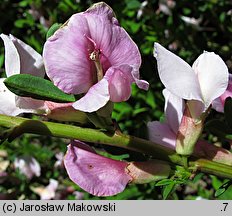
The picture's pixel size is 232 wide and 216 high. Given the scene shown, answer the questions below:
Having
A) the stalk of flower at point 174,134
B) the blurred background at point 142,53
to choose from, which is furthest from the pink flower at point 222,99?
the blurred background at point 142,53

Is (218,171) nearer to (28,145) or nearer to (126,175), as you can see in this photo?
(126,175)

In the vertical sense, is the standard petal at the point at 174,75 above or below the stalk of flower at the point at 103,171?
above

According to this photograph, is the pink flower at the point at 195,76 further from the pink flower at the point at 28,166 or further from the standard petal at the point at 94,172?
the pink flower at the point at 28,166

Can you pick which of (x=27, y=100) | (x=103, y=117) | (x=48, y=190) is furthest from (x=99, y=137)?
(x=48, y=190)

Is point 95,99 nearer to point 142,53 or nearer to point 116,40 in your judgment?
point 116,40

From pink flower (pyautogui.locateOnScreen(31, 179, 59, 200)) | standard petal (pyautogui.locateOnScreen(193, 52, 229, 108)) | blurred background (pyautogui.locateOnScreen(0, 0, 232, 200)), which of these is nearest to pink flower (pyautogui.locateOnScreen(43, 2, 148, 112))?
standard petal (pyautogui.locateOnScreen(193, 52, 229, 108))

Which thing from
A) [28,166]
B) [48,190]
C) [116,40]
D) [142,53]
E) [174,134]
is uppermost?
[116,40]
